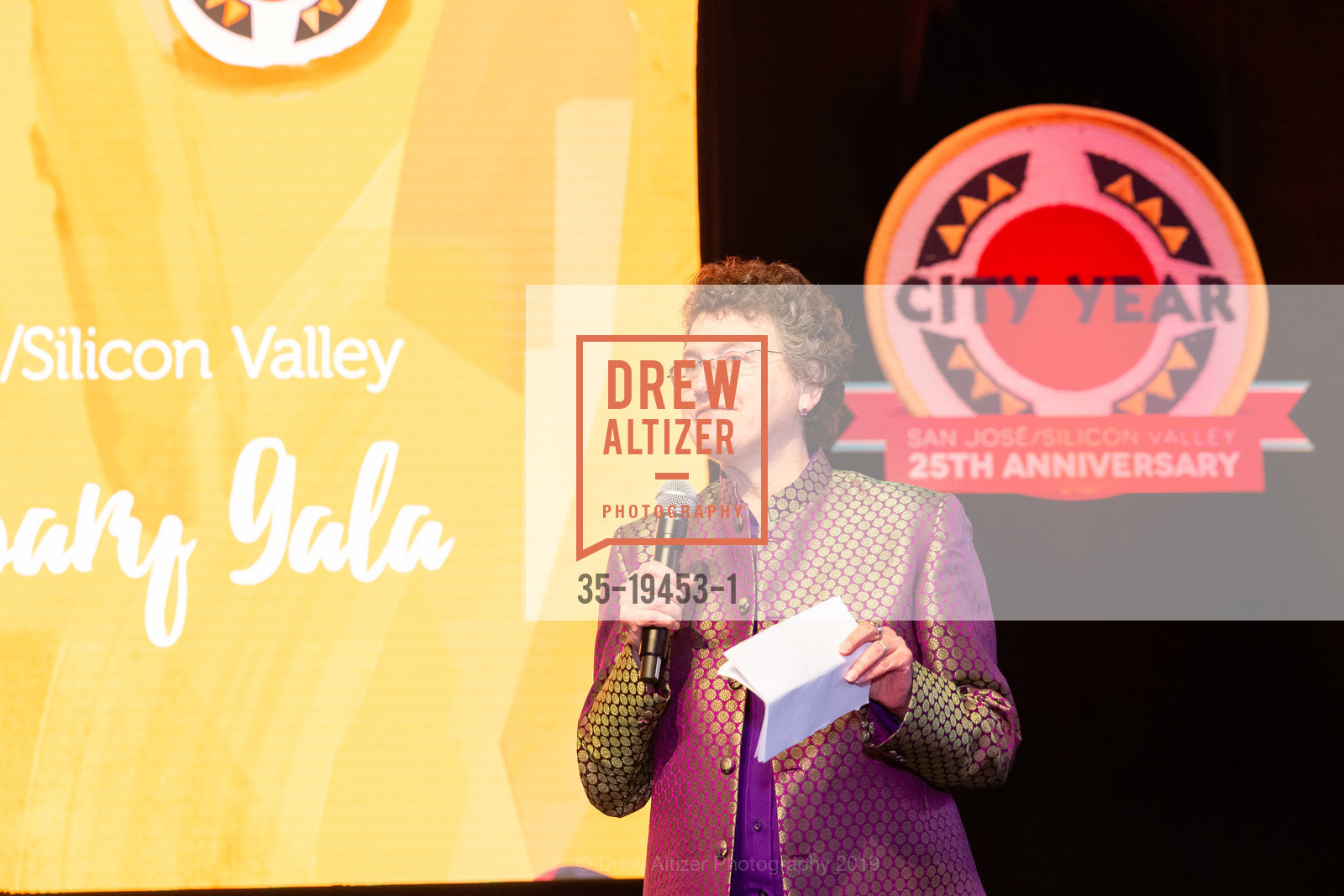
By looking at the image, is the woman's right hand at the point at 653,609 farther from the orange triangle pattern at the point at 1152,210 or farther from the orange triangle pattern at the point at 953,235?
the orange triangle pattern at the point at 1152,210

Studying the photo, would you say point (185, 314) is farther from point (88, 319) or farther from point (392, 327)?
point (392, 327)

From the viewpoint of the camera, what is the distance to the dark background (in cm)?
278

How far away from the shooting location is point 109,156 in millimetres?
2748

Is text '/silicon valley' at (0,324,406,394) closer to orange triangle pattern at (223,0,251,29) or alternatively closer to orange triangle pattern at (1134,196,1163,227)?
orange triangle pattern at (223,0,251,29)

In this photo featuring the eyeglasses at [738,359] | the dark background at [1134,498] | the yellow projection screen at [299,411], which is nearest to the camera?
the eyeglasses at [738,359]

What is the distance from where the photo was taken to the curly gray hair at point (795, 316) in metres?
1.72

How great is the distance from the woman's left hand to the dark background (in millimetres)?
1423

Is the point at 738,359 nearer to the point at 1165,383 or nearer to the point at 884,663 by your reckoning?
the point at 884,663

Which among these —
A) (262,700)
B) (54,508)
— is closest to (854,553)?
(262,700)

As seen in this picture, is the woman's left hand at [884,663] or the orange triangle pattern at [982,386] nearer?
the woman's left hand at [884,663]

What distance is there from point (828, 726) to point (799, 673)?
0.29 metres

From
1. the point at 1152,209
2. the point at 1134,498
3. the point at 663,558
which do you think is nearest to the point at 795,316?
the point at 663,558

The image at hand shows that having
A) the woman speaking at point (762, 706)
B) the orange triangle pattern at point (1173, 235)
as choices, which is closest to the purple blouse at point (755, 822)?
the woman speaking at point (762, 706)

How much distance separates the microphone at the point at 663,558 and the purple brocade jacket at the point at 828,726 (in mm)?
49
